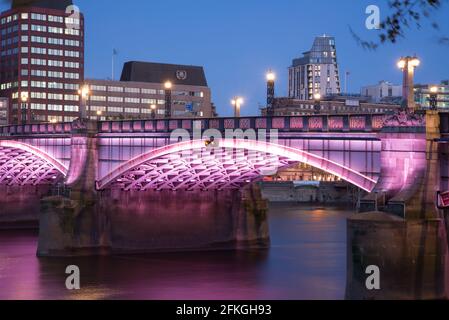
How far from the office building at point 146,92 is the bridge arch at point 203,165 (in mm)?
99208

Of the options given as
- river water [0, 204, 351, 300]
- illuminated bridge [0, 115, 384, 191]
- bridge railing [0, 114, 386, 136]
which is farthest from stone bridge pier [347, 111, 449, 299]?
river water [0, 204, 351, 300]

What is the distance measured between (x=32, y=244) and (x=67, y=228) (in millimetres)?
13521

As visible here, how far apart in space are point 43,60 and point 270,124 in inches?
5171

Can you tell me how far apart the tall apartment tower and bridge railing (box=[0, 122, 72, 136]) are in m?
90.1

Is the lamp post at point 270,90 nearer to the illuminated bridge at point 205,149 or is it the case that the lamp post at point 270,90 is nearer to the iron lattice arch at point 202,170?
the illuminated bridge at point 205,149

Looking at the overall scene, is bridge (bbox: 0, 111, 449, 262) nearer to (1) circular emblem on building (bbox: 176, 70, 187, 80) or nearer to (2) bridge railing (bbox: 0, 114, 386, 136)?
(2) bridge railing (bbox: 0, 114, 386, 136)

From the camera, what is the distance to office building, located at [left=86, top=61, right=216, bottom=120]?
164 metres

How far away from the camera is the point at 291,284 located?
45.6 meters

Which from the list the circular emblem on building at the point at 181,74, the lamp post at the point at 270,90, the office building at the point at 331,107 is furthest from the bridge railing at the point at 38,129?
the circular emblem on building at the point at 181,74

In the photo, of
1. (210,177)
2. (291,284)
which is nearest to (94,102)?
(210,177)

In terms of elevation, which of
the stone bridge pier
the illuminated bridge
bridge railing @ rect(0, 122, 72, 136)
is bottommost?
the stone bridge pier

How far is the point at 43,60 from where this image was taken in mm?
168375

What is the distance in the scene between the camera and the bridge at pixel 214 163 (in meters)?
33.8
